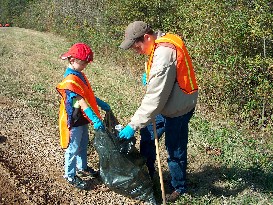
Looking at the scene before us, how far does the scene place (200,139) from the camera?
5457 millimetres

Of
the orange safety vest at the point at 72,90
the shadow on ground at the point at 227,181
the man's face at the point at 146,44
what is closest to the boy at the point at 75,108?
the orange safety vest at the point at 72,90

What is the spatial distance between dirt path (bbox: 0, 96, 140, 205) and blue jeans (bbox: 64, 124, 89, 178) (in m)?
0.26

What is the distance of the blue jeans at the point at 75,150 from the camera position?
147 inches

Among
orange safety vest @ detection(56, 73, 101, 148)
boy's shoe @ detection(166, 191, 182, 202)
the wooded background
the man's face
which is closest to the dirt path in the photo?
boy's shoe @ detection(166, 191, 182, 202)

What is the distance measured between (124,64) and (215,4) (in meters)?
5.62

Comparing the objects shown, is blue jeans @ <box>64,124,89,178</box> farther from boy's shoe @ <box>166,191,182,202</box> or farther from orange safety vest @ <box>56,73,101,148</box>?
boy's shoe @ <box>166,191,182,202</box>

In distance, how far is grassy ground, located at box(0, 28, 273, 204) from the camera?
4090 mm

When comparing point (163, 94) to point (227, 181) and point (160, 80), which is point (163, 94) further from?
point (227, 181)

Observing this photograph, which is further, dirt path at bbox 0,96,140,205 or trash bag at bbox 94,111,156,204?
dirt path at bbox 0,96,140,205

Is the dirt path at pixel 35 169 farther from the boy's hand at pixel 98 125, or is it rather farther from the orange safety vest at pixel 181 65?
the orange safety vest at pixel 181 65

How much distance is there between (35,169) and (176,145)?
1876 millimetres

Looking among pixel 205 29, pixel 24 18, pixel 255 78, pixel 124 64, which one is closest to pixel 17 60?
pixel 124 64

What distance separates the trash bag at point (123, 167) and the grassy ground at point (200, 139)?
46 cm

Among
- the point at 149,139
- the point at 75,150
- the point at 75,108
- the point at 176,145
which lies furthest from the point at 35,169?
the point at 176,145
